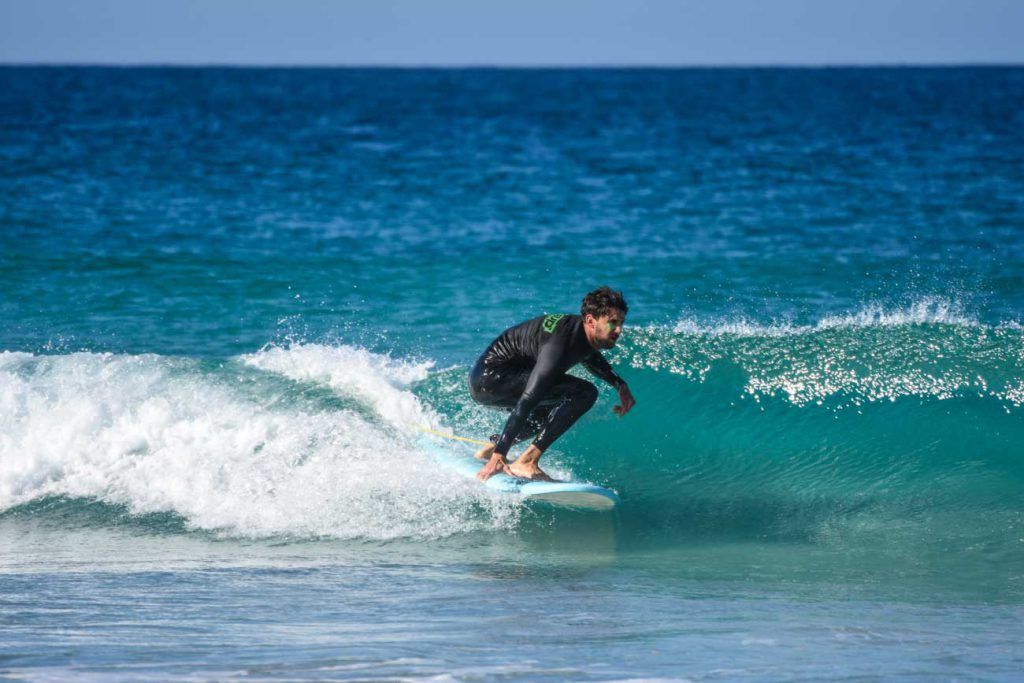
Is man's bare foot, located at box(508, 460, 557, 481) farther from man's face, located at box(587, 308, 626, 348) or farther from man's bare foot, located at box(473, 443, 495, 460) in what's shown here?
man's face, located at box(587, 308, 626, 348)

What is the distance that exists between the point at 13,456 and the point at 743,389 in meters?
5.95

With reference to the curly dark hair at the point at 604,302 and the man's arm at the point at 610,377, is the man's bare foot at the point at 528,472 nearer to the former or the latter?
the man's arm at the point at 610,377

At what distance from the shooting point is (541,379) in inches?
274

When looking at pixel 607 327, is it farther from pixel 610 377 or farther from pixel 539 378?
pixel 610 377

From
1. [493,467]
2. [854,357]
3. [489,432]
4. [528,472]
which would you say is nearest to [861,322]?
[854,357]

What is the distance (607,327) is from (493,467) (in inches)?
44.5

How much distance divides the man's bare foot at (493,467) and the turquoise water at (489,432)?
0.37m

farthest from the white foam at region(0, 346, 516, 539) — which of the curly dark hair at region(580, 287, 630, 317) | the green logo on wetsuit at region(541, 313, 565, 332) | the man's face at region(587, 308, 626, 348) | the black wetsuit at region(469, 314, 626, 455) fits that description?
the curly dark hair at region(580, 287, 630, 317)

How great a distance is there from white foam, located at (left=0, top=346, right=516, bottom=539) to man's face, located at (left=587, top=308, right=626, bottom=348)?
4.41 ft

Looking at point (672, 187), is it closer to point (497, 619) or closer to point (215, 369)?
point (215, 369)

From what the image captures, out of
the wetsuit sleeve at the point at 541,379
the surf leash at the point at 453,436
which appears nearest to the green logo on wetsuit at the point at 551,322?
the wetsuit sleeve at the point at 541,379

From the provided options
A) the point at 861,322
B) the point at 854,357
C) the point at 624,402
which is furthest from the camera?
the point at 861,322

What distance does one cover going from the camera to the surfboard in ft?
23.6

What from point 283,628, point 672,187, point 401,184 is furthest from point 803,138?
point 283,628
